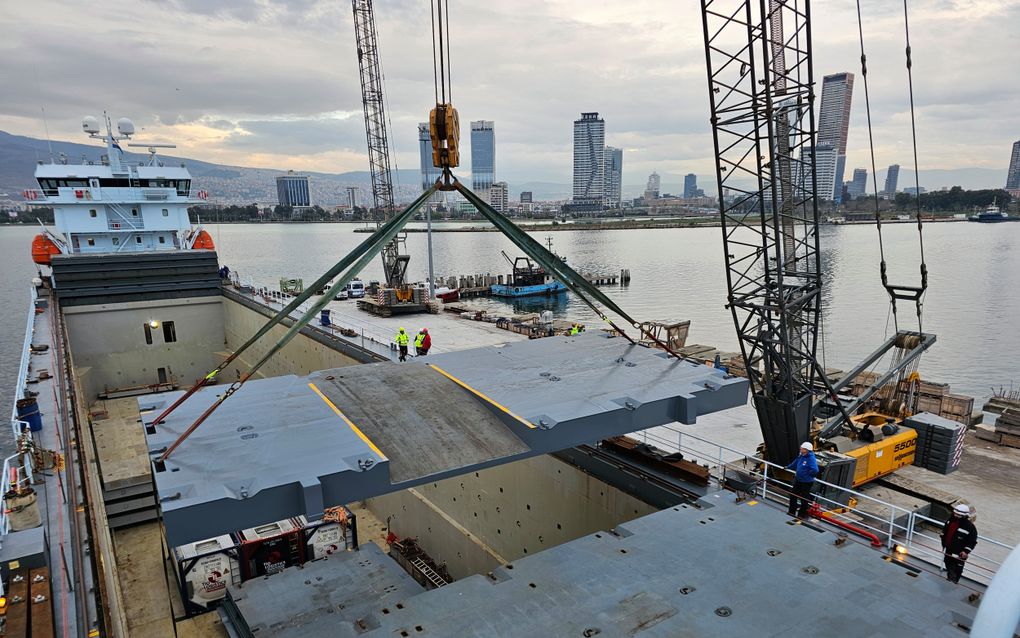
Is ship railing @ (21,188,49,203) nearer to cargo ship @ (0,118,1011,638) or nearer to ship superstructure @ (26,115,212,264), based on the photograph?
ship superstructure @ (26,115,212,264)

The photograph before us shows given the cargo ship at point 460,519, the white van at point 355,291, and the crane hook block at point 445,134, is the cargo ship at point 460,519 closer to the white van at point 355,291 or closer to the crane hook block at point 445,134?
the crane hook block at point 445,134

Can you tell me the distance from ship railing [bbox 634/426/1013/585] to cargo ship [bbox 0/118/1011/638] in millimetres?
87

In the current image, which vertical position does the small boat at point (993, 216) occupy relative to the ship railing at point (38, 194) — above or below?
below

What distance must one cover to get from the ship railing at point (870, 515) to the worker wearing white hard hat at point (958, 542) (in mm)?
219

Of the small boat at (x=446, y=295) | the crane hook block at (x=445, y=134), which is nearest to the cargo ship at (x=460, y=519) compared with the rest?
the crane hook block at (x=445, y=134)

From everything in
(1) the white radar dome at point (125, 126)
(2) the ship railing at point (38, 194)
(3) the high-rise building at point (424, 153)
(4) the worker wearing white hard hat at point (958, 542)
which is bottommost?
(4) the worker wearing white hard hat at point (958, 542)

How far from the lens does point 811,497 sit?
30.2ft

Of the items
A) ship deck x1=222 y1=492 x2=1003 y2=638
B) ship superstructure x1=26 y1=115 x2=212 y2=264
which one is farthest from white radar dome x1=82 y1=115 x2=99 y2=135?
ship deck x1=222 y1=492 x2=1003 y2=638

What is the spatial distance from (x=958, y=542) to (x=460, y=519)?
11660mm

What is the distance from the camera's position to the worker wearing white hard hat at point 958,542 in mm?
6895

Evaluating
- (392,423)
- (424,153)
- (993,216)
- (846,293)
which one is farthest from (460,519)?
(993,216)

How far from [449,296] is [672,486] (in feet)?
147

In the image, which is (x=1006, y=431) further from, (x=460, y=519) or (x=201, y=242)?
(x=201, y=242)

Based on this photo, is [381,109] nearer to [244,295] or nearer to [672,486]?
[244,295]
